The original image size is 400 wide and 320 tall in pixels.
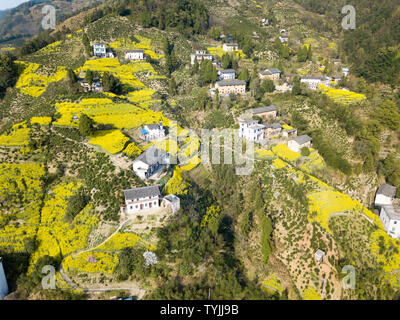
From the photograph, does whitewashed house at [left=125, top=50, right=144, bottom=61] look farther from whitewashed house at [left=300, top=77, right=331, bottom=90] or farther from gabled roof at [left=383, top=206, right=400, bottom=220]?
gabled roof at [left=383, top=206, right=400, bottom=220]

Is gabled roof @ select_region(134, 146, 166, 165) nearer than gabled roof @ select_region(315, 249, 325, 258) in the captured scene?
No

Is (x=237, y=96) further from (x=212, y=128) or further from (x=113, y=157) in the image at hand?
(x=113, y=157)

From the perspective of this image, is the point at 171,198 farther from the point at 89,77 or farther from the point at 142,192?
the point at 89,77

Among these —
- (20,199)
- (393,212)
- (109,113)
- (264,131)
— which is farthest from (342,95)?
(20,199)

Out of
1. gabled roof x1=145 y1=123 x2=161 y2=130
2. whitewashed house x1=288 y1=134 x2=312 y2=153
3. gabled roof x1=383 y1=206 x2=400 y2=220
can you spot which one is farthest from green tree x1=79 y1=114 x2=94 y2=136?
gabled roof x1=383 y1=206 x2=400 y2=220

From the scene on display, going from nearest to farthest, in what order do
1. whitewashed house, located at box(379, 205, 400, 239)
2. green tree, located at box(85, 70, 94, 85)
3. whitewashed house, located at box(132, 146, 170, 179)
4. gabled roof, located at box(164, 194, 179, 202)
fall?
gabled roof, located at box(164, 194, 179, 202)
whitewashed house, located at box(132, 146, 170, 179)
whitewashed house, located at box(379, 205, 400, 239)
green tree, located at box(85, 70, 94, 85)

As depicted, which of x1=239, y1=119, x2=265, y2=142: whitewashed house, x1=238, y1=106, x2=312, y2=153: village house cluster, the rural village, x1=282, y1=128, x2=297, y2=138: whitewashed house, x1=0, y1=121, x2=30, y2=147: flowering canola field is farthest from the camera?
x1=282, y1=128, x2=297, y2=138: whitewashed house
